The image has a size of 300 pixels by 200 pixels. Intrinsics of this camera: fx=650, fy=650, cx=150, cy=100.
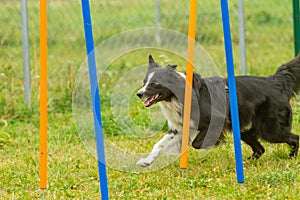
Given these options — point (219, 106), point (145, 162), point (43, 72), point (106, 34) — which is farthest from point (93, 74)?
point (106, 34)

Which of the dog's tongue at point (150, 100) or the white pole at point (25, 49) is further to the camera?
the white pole at point (25, 49)

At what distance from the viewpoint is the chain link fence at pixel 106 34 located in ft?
26.5

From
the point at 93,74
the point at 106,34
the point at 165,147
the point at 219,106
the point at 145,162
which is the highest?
the point at 106,34

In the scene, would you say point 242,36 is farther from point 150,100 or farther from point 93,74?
point 93,74

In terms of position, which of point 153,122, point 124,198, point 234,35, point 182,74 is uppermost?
point 234,35

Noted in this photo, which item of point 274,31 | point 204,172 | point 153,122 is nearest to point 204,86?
point 204,172

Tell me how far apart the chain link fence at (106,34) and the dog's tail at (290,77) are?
2.96 m

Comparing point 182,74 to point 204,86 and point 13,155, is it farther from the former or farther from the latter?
point 13,155

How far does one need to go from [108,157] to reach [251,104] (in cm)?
131

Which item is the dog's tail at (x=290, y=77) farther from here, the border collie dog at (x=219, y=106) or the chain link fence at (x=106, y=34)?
the chain link fence at (x=106, y=34)

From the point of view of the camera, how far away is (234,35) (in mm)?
11500

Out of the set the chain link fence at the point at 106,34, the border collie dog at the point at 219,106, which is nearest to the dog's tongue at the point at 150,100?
the border collie dog at the point at 219,106

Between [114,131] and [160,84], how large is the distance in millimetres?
1731

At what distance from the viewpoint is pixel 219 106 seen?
5.48 m
